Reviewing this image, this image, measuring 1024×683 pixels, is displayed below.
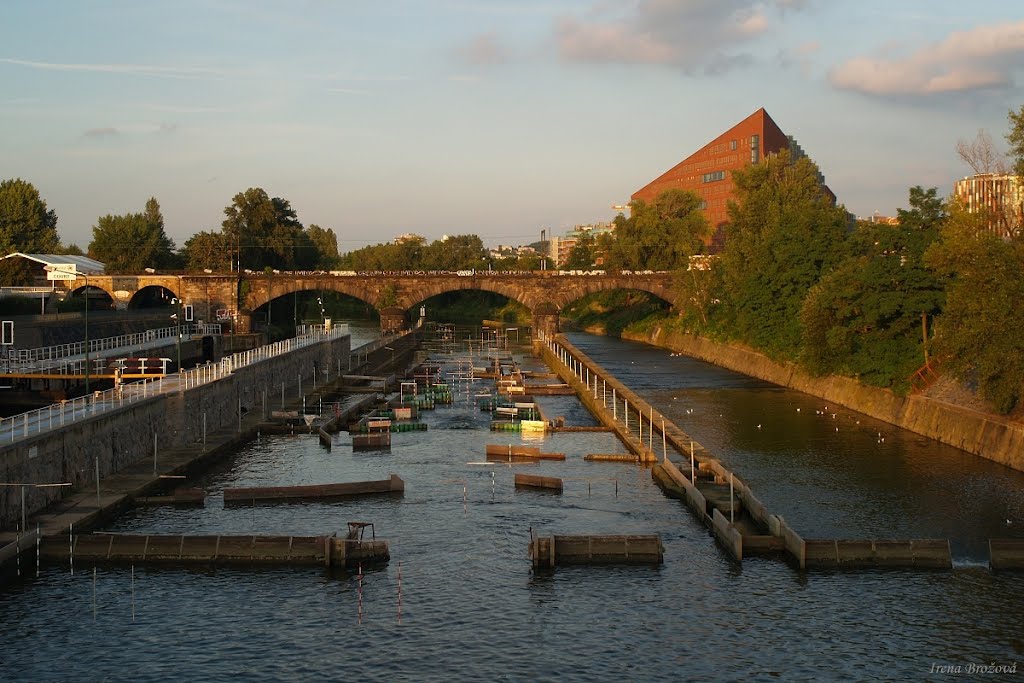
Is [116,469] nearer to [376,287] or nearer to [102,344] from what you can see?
[102,344]

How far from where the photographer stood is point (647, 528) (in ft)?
151

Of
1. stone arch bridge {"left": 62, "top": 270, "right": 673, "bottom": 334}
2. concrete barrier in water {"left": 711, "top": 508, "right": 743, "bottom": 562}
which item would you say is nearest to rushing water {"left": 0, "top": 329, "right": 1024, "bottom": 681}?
concrete barrier in water {"left": 711, "top": 508, "right": 743, "bottom": 562}

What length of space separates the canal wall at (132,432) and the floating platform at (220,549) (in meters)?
3.69

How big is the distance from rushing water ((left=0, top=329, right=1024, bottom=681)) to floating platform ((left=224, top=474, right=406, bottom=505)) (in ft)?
3.36

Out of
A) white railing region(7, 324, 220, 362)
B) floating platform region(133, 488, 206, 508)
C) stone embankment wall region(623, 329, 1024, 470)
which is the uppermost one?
white railing region(7, 324, 220, 362)

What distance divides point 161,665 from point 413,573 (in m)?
A: 10.6

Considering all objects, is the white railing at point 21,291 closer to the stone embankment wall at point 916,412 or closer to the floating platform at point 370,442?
the floating platform at point 370,442

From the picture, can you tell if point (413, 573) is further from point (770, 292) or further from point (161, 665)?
point (770, 292)

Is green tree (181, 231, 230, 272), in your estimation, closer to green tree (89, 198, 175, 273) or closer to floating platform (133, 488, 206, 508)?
green tree (89, 198, 175, 273)

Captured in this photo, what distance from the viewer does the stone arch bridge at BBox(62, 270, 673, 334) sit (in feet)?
498

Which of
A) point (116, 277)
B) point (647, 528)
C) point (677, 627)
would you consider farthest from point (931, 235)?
point (116, 277)

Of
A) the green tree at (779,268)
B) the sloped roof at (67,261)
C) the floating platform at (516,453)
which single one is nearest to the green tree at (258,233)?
the sloped roof at (67,261)

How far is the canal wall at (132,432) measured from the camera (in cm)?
4200

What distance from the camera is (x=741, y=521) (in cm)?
4641
